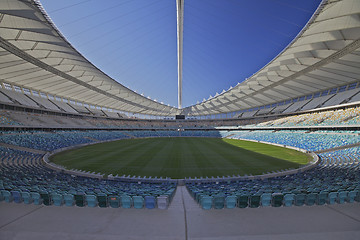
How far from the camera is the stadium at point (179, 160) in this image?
4.95 metres

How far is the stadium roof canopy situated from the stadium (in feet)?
0.51

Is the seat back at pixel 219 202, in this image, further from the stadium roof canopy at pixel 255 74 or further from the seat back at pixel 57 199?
the stadium roof canopy at pixel 255 74

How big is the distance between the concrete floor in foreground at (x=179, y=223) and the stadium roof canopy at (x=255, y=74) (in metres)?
16.2

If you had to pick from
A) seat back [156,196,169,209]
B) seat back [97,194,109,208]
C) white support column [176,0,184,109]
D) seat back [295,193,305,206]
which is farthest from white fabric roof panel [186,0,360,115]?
seat back [97,194,109,208]

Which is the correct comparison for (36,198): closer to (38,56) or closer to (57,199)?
(57,199)

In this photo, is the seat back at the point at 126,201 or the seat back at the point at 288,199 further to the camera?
the seat back at the point at 288,199

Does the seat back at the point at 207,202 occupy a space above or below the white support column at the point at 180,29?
below

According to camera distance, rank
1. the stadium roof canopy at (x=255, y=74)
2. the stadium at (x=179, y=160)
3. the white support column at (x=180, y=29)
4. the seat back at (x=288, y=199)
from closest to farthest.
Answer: the stadium at (x=179, y=160), the seat back at (x=288, y=199), the stadium roof canopy at (x=255, y=74), the white support column at (x=180, y=29)

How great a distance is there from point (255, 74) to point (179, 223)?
31167mm

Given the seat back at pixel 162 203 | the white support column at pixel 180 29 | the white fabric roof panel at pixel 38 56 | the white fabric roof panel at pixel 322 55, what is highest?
the white support column at pixel 180 29

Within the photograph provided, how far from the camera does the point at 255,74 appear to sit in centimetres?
3120

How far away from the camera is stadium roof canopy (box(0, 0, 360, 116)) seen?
619 inches

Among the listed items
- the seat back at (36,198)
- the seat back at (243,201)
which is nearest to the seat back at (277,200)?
the seat back at (243,201)

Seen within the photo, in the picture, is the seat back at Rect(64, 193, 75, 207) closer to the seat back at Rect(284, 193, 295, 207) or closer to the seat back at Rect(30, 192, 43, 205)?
the seat back at Rect(30, 192, 43, 205)
